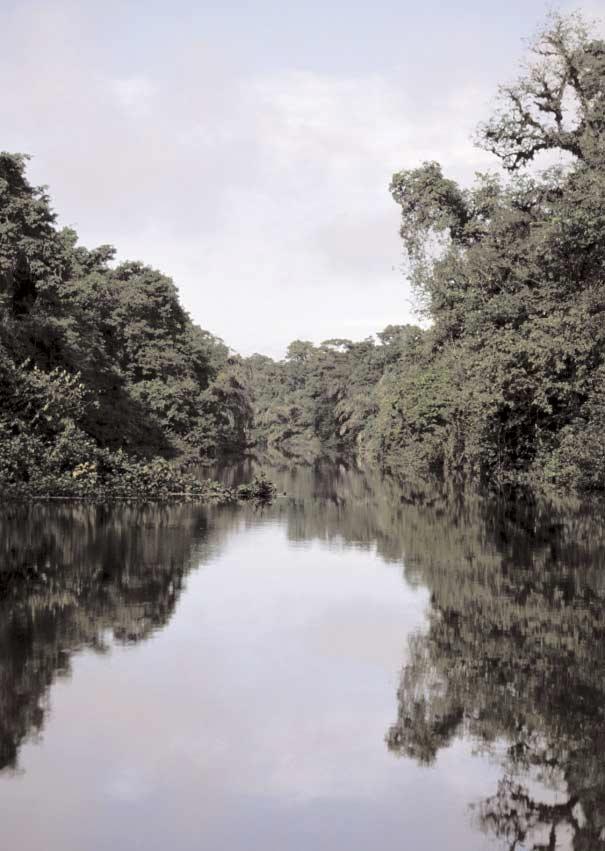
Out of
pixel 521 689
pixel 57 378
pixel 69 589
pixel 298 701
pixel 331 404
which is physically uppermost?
pixel 331 404

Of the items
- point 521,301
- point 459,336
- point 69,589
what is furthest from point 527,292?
point 69,589

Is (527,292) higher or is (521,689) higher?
(527,292)

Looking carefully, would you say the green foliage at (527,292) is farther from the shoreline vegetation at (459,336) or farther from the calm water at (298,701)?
the calm water at (298,701)

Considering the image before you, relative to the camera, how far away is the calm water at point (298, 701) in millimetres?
6469

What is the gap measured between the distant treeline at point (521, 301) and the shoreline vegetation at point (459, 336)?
3.3 inches

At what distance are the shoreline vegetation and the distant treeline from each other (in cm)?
8

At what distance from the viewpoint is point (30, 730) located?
315 inches

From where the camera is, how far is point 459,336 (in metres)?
48.6

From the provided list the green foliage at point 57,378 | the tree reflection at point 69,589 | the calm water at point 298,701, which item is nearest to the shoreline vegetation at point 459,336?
the green foliage at point 57,378

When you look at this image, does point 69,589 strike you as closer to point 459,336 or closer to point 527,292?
point 527,292

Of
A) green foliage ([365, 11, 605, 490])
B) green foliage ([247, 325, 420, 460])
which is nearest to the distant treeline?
green foliage ([365, 11, 605, 490])

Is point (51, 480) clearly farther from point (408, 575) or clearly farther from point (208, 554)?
point (408, 575)

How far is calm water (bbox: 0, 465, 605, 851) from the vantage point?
21.2ft

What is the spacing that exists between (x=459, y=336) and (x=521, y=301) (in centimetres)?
1350
